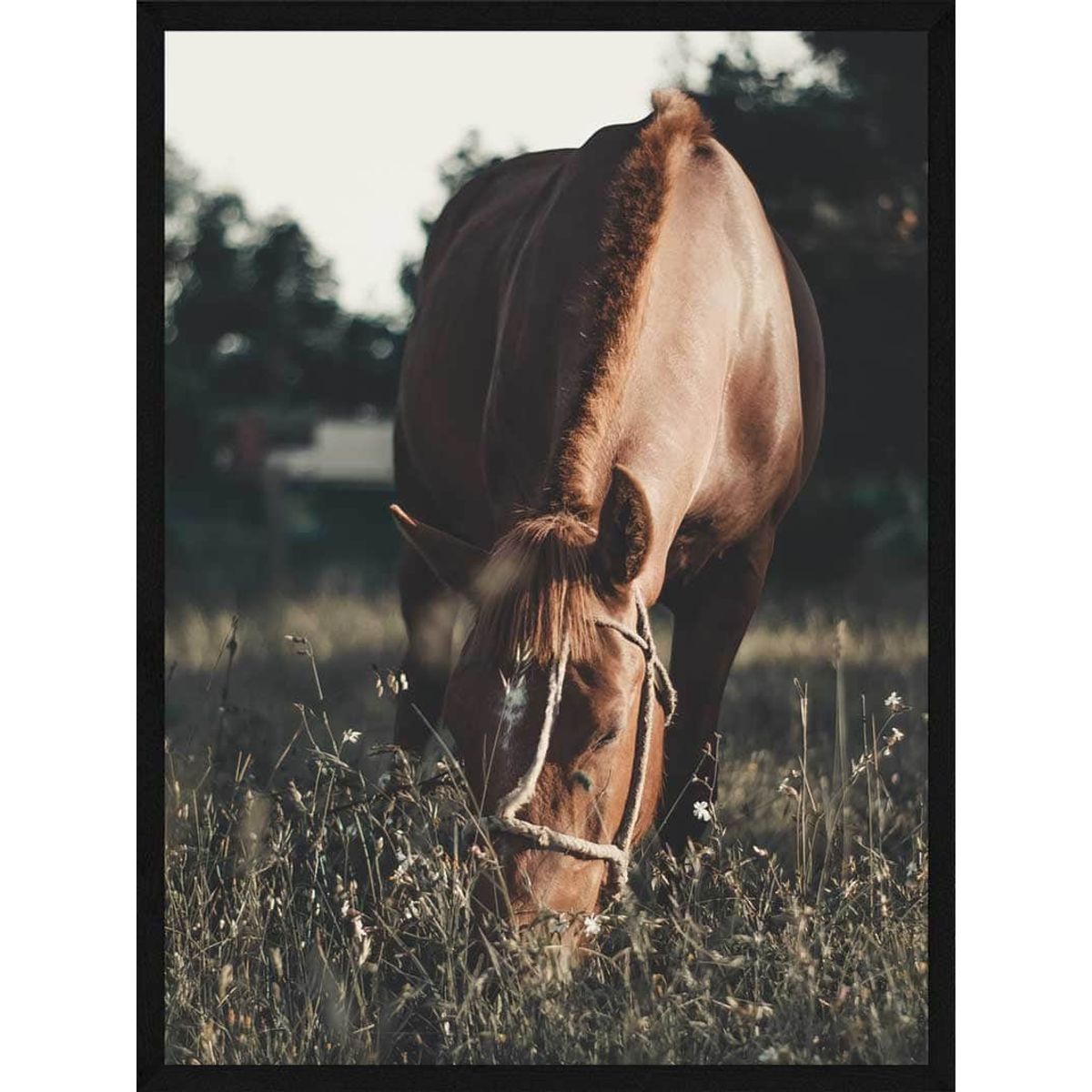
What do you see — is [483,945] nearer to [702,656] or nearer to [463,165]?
[702,656]

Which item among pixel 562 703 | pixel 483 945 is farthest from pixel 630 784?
pixel 483 945

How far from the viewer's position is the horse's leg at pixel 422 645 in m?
4.24

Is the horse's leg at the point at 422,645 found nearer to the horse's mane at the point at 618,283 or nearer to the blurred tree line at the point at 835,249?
the blurred tree line at the point at 835,249

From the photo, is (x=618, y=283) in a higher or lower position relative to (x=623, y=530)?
higher

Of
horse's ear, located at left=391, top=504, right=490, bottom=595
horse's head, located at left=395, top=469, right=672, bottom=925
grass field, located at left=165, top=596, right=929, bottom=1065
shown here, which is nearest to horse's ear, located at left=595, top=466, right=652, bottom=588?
horse's head, located at left=395, top=469, right=672, bottom=925

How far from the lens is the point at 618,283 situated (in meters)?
2.76

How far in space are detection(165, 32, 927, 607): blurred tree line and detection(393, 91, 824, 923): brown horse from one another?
0.38 metres

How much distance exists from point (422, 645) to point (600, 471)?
1.94m

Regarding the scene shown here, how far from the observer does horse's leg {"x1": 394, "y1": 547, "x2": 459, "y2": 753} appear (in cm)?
424

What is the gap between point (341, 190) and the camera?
3488mm

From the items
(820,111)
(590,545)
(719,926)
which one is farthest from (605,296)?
(820,111)

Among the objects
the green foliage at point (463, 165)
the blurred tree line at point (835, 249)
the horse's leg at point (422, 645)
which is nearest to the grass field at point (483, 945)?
the horse's leg at point (422, 645)

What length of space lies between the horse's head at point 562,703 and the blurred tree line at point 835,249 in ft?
3.81

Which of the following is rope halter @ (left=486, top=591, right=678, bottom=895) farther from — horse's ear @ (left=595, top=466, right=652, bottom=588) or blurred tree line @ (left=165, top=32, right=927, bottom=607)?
blurred tree line @ (left=165, top=32, right=927, bottom=607)
